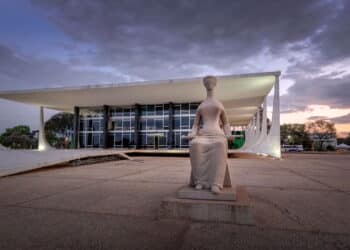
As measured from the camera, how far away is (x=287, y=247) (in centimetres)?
260

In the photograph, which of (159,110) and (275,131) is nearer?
(275,131)

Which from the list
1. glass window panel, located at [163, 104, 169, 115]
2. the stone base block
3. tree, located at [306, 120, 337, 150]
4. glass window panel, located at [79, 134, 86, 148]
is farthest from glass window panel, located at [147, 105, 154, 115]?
tree, located at [306, 120, 337, 150]

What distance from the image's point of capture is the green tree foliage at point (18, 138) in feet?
131

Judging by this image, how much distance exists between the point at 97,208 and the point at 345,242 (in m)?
3.77

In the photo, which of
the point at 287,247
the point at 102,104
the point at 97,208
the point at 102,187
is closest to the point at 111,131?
the point at 102,104

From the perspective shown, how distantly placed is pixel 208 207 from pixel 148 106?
25.9 meters

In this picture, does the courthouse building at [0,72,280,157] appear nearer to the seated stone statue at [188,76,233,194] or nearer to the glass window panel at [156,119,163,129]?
the glass window panel at [156,119,163,129]

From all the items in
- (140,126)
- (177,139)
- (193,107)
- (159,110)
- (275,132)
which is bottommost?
(177,139)

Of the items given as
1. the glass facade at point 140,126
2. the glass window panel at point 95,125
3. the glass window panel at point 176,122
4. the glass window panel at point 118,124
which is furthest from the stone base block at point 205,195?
the glass window panel at point 95,125

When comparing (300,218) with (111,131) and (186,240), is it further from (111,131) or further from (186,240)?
(111,131)

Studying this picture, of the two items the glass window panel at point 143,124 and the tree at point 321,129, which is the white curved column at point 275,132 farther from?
the tree at point 321,129

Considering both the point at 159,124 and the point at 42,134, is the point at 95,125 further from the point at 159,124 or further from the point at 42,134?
the point at 159,124

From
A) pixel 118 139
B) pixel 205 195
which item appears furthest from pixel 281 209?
pixel 118 139

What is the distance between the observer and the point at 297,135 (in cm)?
5872
